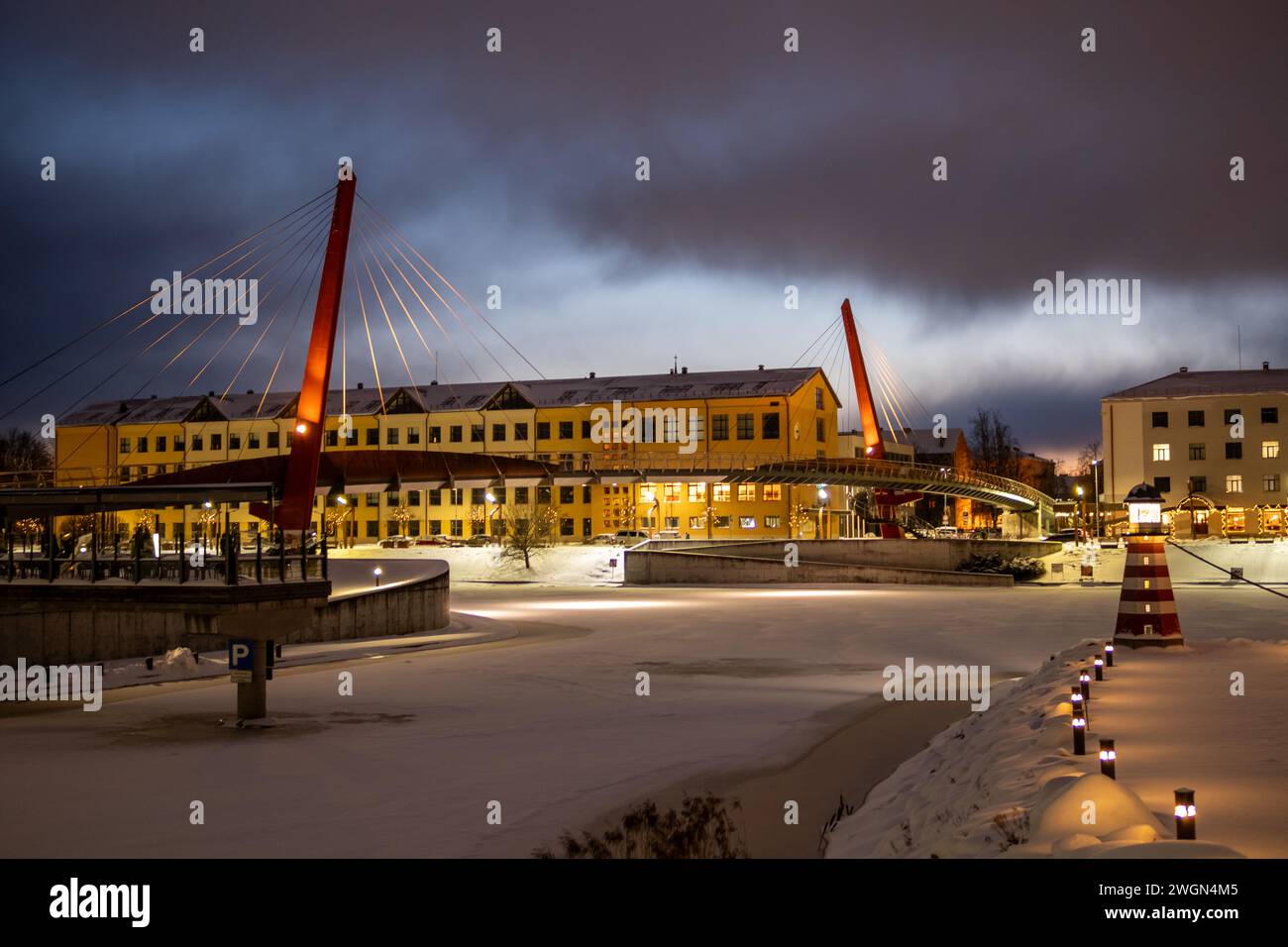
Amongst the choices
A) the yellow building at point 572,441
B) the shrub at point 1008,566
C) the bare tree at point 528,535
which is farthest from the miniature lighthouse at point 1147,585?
the yellow building at point 572,441

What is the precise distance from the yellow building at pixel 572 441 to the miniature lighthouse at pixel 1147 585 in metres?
62.9

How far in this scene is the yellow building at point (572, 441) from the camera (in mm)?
88500

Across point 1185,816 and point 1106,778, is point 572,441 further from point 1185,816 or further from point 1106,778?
point 1185,816

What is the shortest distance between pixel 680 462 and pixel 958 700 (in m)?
63.6

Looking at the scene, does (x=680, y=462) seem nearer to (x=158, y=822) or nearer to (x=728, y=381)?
(x=728, y=381)

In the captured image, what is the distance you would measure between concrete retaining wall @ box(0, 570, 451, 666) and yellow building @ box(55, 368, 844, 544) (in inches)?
1840

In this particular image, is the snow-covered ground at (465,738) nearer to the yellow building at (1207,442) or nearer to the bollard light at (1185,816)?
the bollard light at (1185,816)

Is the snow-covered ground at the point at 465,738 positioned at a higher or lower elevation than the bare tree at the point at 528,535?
lower

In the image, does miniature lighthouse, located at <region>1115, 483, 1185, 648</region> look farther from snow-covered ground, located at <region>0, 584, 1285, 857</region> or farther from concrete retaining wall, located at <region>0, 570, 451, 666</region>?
concrete retaining wall, located at <region>0, 570, 451, 666</region>

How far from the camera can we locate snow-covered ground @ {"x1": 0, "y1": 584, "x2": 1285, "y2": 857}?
11523mm

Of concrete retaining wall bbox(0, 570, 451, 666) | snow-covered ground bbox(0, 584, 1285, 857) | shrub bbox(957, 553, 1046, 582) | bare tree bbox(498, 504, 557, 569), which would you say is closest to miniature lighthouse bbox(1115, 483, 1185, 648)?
snow-covered ground bbox(0, 584, 1285, 857)

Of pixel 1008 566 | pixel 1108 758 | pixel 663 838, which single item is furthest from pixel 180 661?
pixel 1008 566

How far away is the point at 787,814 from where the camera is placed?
41.5 feet
